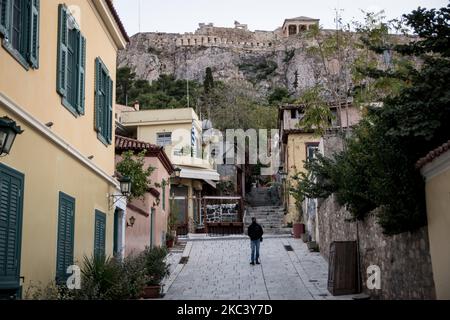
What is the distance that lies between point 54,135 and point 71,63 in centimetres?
201

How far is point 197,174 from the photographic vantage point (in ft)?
120

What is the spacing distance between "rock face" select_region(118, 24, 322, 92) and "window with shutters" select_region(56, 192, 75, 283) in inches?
3421

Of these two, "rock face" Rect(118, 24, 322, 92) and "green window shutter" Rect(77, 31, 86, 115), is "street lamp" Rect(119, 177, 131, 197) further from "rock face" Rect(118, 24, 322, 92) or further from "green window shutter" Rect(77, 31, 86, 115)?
"rock face" Rect(118, 24, 322, 92)

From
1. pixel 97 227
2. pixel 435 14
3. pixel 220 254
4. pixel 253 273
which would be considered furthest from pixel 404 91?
pixel 220 254

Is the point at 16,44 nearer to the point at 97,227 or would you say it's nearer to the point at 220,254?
the point at 97,227

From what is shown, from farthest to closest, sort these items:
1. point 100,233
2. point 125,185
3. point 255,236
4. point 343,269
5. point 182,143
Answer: point 182,143, point 255,236, point 125,185, point 343,269, point 100,233

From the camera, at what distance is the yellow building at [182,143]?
3647cm

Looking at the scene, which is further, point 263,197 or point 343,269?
point 263,197

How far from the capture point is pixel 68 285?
1048 centimetres

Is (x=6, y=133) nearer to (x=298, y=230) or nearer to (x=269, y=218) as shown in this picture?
(x=298, y=230)

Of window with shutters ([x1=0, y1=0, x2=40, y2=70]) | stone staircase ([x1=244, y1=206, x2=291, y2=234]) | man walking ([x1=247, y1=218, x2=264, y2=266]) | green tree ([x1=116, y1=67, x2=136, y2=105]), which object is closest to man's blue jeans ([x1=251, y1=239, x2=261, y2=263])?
man walking ([x1=247, y1=218, x2=264, y2=266])

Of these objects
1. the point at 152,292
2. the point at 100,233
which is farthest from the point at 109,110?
the point at 152,292

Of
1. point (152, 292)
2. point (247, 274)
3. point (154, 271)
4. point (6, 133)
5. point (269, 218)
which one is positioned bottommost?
point (152, 292)

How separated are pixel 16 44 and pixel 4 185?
1944mm
